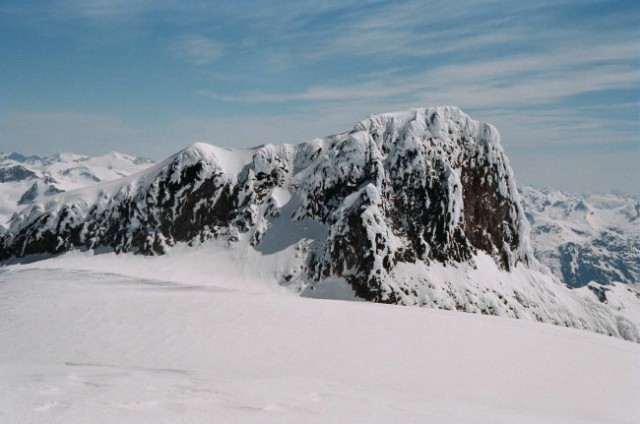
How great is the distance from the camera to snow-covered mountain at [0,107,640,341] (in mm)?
58781

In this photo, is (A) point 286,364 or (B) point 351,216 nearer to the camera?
(A) point 286,364

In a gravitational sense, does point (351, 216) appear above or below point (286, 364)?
above

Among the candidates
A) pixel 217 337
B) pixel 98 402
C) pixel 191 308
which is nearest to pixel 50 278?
pixel 191 308

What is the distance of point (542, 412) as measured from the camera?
13781mm

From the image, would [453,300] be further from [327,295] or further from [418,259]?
[327,295]

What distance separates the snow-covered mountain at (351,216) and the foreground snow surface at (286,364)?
31.8 m

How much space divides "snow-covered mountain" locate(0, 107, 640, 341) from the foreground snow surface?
31.8 m

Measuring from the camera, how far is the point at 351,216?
6031 cm

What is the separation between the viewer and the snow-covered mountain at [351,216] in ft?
193

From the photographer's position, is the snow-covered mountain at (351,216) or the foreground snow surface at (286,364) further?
the snow-covered mountain at (351,216)

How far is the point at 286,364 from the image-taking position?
17.1 m

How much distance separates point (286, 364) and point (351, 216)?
44.1 m

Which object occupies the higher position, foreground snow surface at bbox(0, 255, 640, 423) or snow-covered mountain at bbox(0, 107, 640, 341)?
snow-covered mountain at bbox(0, 107, 640, 341)

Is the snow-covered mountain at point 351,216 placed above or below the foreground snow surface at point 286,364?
above
